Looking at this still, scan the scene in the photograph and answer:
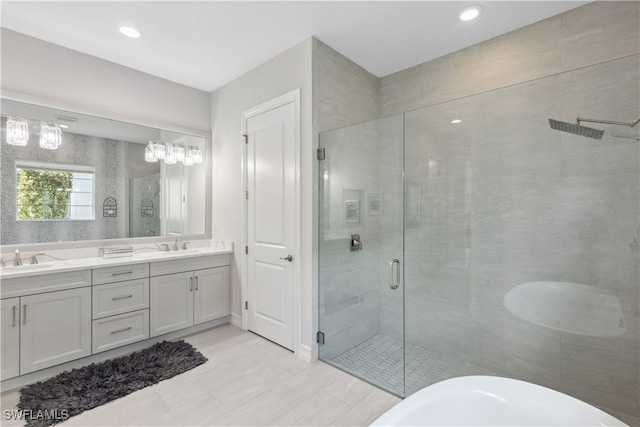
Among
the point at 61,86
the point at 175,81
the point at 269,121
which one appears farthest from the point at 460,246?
the point at 61,86

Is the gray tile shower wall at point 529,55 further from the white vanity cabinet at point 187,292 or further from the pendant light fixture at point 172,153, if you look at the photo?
the white vanity cabinet at point 187,292

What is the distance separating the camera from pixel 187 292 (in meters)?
2.99

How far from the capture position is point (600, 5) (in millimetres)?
2002

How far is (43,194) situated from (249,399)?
2.47 meters

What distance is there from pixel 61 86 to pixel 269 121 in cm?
187

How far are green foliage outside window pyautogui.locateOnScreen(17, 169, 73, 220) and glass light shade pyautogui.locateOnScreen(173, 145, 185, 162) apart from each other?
0.98m

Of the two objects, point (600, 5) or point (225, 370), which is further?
point (225, 370)

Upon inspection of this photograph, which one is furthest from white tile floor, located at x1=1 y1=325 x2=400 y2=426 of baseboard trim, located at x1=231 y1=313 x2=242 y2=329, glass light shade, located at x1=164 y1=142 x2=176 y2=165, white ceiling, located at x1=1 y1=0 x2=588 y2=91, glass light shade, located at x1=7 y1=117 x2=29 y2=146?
white ceiling, located at x1=1 y1=0 x2=588 y2=91

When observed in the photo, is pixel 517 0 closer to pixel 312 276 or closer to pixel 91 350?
pixel 312 276

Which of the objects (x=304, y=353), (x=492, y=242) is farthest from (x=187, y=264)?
(x=492, y=242)

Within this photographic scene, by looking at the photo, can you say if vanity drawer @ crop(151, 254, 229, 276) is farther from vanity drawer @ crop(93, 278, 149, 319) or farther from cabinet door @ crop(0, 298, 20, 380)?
cabinet door @ crop(0, 298, 20, 380)

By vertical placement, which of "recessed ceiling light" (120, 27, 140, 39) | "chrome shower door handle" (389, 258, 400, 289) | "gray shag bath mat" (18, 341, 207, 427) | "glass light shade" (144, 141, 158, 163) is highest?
"recessed ceiling light" (120, 27, 140, 39)

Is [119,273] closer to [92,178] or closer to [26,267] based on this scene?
[26,267]

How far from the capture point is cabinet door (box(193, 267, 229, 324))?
3.09 m
